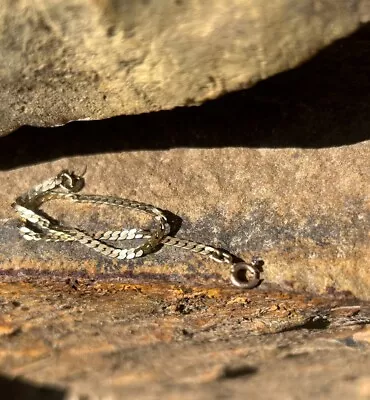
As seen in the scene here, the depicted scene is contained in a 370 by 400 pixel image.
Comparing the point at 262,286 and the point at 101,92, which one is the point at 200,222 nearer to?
the point at 262,286

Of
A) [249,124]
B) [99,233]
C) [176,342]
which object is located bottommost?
[176,342]

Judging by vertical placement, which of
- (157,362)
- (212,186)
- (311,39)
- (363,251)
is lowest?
(157,362)

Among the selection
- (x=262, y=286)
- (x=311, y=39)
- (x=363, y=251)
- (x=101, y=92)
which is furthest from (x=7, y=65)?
(x=363, y=251)

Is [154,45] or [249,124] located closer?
[154,45]

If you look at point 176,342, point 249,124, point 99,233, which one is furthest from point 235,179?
point 176,342

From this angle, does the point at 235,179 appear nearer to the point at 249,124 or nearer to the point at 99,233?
the point at 249,124

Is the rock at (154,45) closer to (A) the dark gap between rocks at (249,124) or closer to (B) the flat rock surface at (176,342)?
(A) the dark gap between rocks at (249,124)

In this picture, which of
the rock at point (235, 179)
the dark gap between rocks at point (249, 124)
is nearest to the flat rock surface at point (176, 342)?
the rock at point (235, 179)
